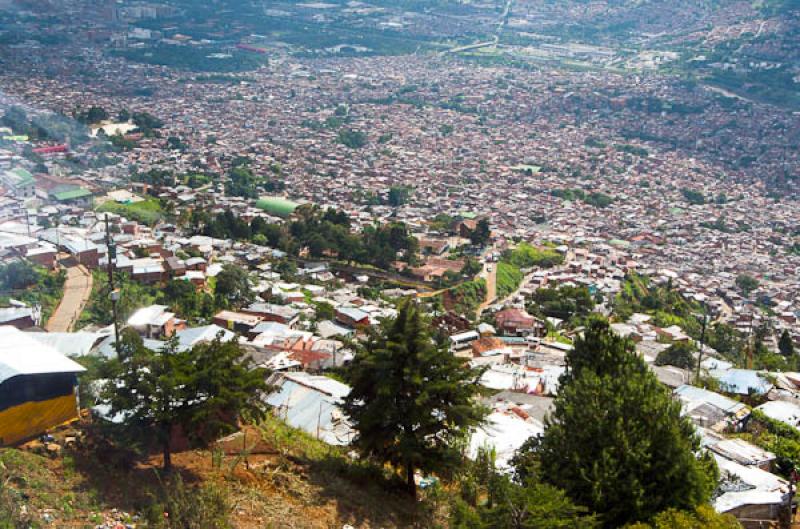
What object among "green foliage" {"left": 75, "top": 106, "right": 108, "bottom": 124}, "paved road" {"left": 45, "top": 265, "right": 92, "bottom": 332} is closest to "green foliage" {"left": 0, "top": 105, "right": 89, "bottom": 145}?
"green foliage" {"left": 75, "top": 106, "right": 108, "bottom": 124}

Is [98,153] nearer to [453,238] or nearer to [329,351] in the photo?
[453,238]

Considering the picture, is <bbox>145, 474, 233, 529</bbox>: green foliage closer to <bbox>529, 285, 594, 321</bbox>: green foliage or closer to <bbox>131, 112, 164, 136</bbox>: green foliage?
<bbox>529, 285, 594, 321</bbox>: green foliage

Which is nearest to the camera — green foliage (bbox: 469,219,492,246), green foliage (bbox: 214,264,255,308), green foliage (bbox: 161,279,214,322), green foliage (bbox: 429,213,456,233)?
green foliage (bbox: 161,279,214,322)

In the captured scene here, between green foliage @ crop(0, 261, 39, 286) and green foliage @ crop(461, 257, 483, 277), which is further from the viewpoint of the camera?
green foliage @ crop(461, 257, 483, 277)

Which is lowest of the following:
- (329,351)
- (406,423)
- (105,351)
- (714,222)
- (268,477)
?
(714,222)

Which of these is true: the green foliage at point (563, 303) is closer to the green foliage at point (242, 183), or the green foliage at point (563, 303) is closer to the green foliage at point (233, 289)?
the green foliage at point (233, 289)

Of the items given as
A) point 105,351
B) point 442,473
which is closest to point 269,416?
point 442,473
